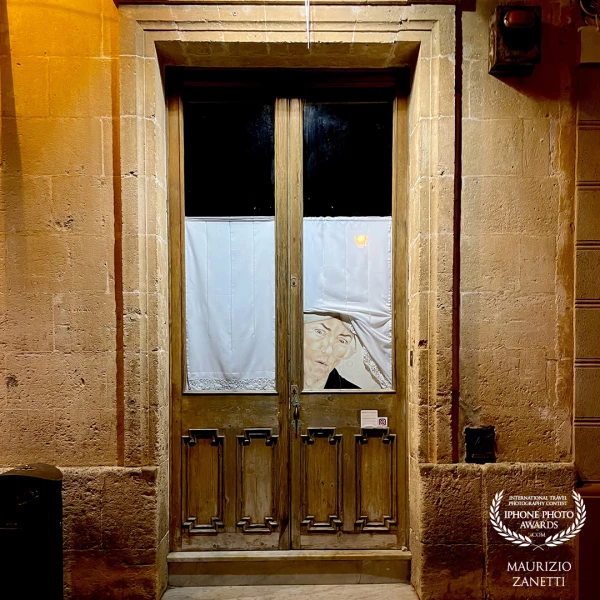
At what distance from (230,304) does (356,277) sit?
1036 millimetres

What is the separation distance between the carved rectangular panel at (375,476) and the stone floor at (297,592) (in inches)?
17.6

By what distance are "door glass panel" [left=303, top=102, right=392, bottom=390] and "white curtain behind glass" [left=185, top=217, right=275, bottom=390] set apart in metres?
0.33

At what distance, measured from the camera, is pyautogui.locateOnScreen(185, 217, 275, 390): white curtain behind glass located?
3.87m

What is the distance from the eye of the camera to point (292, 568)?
374cm

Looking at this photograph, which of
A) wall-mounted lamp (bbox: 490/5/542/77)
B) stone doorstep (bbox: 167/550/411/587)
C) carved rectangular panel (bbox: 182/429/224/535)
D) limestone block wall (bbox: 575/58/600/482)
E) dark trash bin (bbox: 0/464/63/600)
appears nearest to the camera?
dark trash bin (bbox: 0/464/63/600)

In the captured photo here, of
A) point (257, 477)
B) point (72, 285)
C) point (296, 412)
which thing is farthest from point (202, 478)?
point (72, 285)

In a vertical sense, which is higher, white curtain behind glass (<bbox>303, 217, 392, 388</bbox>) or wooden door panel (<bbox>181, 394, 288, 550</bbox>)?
white curtain behind glass (<bbox>303, 217, 392, 388</bbox>)

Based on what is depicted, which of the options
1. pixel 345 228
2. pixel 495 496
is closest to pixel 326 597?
pixel 495 496

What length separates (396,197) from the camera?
3887 millimetres

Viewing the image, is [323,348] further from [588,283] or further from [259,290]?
[588,283]

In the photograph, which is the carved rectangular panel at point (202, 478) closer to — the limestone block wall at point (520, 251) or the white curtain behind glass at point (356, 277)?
the white curtain behind glass at point (356, 277)

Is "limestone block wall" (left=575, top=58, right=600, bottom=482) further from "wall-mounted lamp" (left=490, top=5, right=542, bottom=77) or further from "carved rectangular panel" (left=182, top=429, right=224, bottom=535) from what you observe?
"carved rectangular panel" (left=182, top=429, right=224, bottom=535)

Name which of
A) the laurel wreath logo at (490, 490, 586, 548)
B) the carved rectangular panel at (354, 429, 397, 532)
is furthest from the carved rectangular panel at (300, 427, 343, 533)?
the laurel wreath logo at (490, 490, 586, 548)

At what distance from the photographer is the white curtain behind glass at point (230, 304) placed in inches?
152
